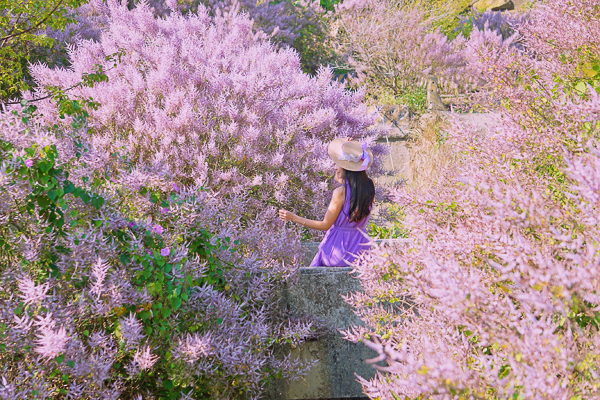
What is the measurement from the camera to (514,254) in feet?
5.13

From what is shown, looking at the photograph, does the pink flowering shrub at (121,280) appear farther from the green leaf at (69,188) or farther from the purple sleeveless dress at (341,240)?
the purple sleeveless dress at (341,240)

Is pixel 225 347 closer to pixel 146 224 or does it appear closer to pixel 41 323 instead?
pixel 146 224

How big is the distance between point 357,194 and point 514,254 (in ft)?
8.66

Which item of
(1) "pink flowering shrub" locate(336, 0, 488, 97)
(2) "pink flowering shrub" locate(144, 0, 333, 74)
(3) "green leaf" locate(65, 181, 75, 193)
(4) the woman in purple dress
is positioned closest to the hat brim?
(4) the woman in purple dress

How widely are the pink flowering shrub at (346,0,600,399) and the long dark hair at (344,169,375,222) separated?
4.46 feet

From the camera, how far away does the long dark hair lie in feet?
13.8

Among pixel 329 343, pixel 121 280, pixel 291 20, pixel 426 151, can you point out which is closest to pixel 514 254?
pixel 121 280

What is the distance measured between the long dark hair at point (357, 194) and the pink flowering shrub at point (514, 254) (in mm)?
1358

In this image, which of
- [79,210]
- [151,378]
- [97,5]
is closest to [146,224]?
[79,210]

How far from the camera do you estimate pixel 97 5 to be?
8.54 meters

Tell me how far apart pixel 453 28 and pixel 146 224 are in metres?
11.6

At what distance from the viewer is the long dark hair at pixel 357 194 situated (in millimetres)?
4195

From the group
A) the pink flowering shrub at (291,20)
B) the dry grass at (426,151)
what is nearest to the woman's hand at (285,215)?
the dry grass at (426,151)

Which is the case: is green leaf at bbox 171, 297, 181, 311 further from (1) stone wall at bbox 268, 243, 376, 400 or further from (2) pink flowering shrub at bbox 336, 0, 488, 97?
(2) pink flowering shrub at bbox 336, 0, 488, 97
